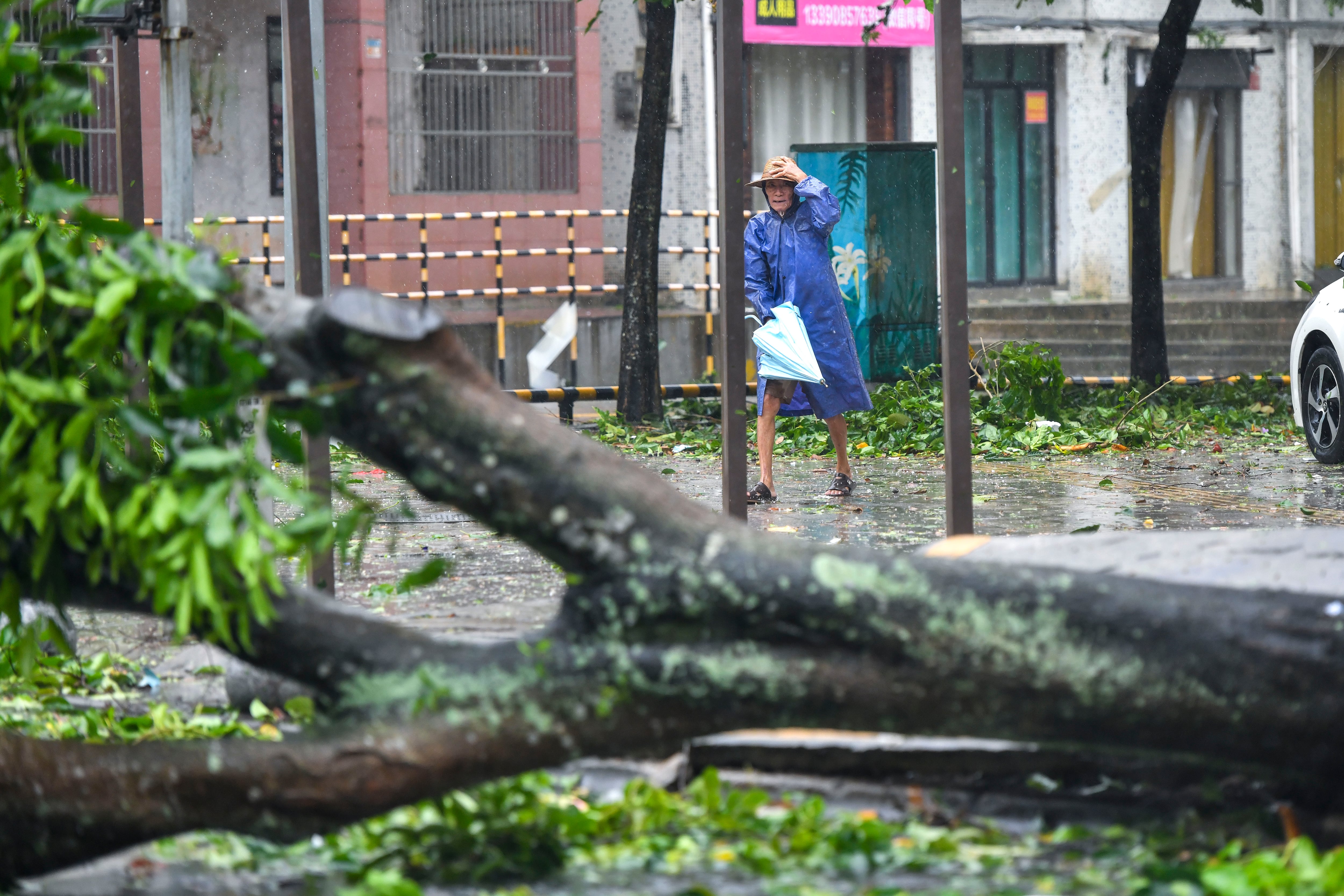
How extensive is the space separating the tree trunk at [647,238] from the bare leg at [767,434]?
157 inches

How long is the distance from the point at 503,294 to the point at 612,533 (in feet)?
37.8

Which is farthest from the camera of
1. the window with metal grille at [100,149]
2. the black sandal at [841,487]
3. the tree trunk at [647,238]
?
the window with metal grille at [100,149]

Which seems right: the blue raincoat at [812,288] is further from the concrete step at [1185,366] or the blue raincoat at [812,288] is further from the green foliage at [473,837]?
the concrete step at [1185,366]

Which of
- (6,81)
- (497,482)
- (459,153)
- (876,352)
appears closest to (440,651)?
(497,482)

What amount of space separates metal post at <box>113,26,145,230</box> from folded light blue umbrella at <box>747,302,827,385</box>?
3.33 m

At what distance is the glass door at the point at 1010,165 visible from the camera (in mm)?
19031

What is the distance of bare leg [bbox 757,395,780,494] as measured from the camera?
825 centimetres

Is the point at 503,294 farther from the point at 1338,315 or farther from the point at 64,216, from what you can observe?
the point at 64,216

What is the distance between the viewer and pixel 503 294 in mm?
14219

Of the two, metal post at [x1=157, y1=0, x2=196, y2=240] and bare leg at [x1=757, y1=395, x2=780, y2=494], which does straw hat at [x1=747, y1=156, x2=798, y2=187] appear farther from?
metal post at [x1=157, y1=0, x2=196, y2=240]

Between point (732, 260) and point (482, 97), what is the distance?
1178 centimetres

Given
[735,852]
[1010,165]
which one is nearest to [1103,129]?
[1010,165]

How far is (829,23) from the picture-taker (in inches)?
703

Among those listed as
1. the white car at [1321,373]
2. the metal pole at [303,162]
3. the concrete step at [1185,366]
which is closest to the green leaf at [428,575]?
the metal pole at [303,162]
